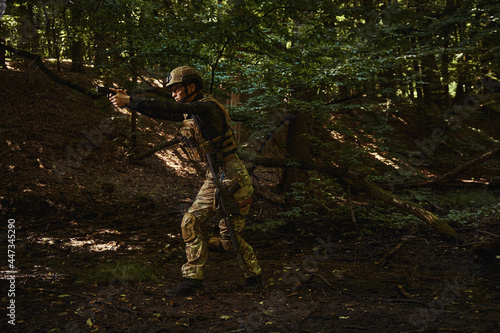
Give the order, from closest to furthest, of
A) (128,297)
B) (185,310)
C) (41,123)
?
1. (185,310)
2. (128,297)
3. (41,123)

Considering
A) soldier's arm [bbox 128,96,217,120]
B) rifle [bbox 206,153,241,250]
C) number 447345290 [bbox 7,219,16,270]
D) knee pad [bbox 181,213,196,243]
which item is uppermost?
soldier's arm [bbox 128,96,217,120]

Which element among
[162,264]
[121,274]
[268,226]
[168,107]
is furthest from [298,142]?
[121,274]

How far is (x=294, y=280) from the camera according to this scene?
14.7 ft

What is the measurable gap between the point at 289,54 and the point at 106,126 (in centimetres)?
960

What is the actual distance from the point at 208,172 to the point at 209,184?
18 cm

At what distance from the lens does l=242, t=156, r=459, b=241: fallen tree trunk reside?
630 cm

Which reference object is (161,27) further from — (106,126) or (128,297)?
(106,126)

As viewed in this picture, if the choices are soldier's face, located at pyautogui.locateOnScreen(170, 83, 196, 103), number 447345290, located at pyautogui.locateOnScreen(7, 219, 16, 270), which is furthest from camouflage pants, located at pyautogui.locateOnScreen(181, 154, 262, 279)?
number 447345290, located at pyautogui.locateOnScreen(7, 219, 16, 270)

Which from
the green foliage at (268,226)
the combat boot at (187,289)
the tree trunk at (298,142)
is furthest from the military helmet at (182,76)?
the tree trunk at (298,142)

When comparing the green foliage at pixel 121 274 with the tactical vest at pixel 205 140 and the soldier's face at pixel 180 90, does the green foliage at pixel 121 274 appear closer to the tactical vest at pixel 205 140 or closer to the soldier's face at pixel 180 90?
the tactical vest at pixel 205 140

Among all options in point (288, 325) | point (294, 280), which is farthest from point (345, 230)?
point (288, 325)

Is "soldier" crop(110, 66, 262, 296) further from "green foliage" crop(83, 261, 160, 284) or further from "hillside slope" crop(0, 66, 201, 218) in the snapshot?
"hillside slope" crop(0, 66, 201, 218)

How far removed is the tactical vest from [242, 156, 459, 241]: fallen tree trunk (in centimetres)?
381

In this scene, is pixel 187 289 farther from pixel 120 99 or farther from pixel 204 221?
pixel 120 99
